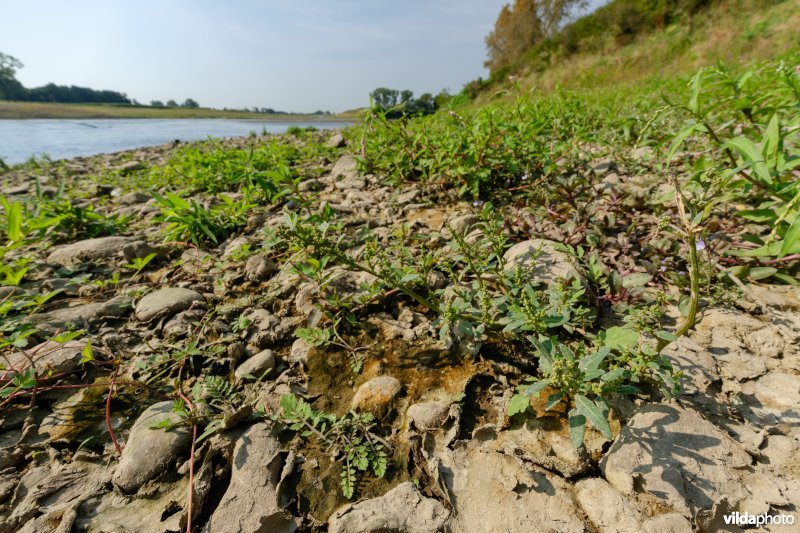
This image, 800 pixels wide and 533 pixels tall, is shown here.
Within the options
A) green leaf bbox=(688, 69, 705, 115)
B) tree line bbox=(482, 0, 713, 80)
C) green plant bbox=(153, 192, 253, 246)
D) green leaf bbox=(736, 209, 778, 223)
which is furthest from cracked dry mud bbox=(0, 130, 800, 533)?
tree line bbox=(482, 0, 713, 80)

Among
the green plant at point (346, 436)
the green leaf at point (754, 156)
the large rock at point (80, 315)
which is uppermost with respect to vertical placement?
the green leaf at point (754, 156)

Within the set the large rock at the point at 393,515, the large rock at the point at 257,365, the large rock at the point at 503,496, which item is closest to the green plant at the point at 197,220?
the large rock at the point at 257,365

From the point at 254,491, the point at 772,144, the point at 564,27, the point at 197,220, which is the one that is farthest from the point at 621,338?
the point at 564,27

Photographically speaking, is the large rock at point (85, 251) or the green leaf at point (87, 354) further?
the large rock at point (85, 251)

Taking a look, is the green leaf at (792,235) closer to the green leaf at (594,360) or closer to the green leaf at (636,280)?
the green leaf at (636,280)

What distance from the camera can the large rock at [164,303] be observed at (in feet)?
7.10

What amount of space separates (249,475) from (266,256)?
1615 mm

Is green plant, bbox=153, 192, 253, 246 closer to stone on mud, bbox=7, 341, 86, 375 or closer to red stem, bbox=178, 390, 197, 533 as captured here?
stone on mud, bbox=7, 341, 86, 375

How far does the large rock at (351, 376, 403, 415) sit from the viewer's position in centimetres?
152

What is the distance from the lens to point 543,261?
197 centimetres

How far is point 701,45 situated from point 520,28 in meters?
18.0

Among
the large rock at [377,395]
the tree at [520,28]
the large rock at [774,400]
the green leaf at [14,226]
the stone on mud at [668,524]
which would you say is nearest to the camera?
the stone on mud at [668,524]

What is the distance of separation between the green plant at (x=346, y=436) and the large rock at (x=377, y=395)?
0.05 m

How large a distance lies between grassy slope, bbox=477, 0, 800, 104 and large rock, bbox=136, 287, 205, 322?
1416cm
